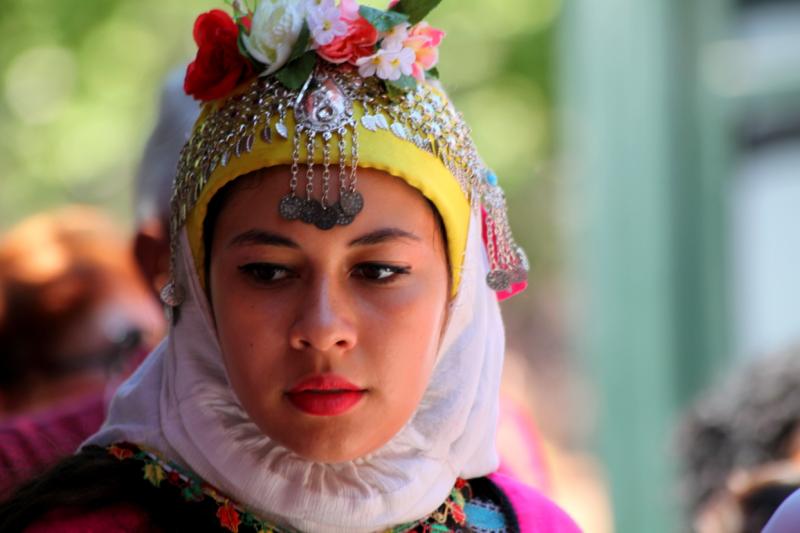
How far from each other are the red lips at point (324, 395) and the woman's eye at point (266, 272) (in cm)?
14

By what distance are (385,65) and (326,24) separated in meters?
0.10

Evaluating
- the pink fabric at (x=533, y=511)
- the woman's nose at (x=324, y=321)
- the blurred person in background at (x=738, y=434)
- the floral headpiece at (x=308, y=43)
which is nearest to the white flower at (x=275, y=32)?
the floral headpiece at (x=308, y=43)

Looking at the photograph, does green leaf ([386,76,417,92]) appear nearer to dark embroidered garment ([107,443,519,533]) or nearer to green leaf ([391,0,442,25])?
green leaf ([391,0,442,25])

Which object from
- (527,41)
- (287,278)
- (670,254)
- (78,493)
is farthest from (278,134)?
(527,41)

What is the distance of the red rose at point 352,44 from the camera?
6.28 ft

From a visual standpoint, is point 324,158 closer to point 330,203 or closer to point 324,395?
point 330,203

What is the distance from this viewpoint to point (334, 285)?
6.02 feet

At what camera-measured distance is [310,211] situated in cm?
183

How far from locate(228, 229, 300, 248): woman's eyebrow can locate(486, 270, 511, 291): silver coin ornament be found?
1.14ft

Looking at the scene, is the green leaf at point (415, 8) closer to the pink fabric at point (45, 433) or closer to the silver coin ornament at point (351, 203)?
the silver coin ornament at point (351, 203)

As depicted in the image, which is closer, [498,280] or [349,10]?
[349,10]

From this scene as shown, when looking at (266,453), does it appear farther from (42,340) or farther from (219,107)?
(42,340)

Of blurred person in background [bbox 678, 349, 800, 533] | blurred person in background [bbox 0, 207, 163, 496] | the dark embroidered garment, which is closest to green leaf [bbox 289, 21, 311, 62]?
the dark embroidered garment

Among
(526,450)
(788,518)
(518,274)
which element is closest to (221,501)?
(518,274)
